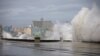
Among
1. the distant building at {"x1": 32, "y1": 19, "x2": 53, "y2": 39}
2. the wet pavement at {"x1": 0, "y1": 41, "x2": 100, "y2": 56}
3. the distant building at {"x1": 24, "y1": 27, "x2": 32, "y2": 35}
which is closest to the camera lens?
the wet pavement at {"x1": 0, "y1": 41, "x2": 100, "y2": 56}

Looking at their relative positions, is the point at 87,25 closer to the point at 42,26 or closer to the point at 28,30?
the point at 42,26

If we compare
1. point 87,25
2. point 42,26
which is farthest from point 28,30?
point 87,25

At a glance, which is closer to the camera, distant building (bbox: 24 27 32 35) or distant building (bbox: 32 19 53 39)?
distant building (bbox: 32 19 53 39)

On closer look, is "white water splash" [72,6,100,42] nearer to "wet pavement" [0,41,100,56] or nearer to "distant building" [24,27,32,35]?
"distant building" [24,27,32,35]

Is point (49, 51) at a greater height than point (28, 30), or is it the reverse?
point (28, 30)

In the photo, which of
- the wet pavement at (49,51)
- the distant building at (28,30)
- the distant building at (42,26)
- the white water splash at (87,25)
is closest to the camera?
the wet pavement at (49,51)

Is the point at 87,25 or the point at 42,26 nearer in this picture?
the point at 87,25

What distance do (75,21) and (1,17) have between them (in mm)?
7078

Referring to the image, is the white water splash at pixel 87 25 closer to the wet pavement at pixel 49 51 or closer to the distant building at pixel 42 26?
the distant building at pixel 42 26

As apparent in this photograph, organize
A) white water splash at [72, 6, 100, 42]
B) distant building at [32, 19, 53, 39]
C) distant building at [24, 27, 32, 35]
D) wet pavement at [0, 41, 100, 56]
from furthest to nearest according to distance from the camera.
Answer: distant building at [24, 27, 32, 35] < distant building at [32, 19, 53, 39] < white water splash at [72, 6, 100, 42] < wet pavement at [0, 41, 100, 56]

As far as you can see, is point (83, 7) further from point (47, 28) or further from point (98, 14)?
point (47, 28)

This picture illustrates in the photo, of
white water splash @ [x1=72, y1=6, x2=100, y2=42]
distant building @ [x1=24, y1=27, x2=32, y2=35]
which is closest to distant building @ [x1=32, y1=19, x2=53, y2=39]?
distant building @ [x1=24, y1=27, x2=32, y2=35]

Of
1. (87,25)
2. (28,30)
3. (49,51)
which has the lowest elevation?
(49,51)

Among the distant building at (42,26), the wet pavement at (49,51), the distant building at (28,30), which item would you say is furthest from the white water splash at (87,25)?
the wet pavement at (49,51)
